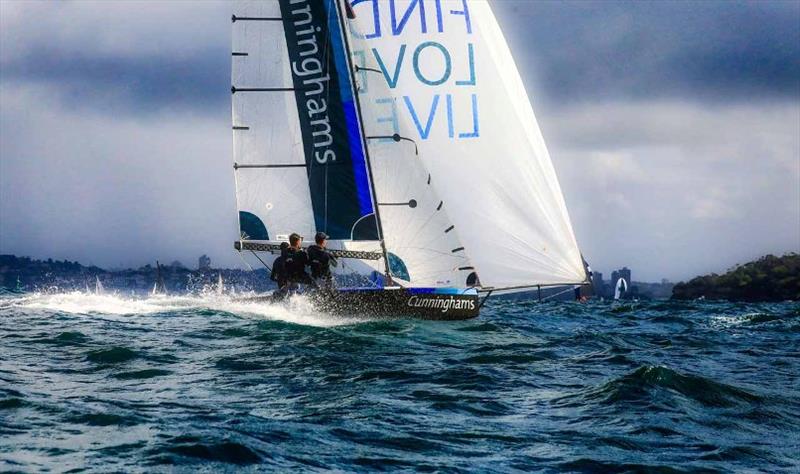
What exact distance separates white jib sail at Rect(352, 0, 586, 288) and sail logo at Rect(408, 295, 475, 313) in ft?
7.35

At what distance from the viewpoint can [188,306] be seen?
24.5 meters

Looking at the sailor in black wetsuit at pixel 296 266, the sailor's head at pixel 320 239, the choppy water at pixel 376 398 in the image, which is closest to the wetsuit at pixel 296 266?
the sailor in black wetsuit at pixel 296 266

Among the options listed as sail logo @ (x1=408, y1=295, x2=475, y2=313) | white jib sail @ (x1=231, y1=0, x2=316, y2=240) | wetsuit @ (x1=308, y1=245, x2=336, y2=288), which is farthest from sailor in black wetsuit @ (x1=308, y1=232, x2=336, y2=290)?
white jib sail @ (x1=231, y1=0, x2=316, y2=240)

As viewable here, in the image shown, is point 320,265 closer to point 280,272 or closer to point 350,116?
point 280,272

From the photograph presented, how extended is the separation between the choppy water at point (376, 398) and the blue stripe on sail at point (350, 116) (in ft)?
12.8

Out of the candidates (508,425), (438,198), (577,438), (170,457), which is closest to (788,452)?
(577,438)

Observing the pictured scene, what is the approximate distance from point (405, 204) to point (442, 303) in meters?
3.00

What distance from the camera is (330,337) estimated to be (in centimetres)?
1844

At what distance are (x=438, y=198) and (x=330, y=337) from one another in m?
6.21

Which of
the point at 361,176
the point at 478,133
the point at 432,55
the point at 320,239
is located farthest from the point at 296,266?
the point at 432,55

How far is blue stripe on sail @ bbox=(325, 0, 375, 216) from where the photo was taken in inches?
949

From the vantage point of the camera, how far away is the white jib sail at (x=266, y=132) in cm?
2403

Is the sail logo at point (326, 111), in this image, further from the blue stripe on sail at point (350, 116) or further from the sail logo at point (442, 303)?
the sail logo at point (442, 303)

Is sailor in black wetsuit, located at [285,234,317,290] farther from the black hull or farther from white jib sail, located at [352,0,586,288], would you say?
white jib sail, located at [352,0,586,288]
